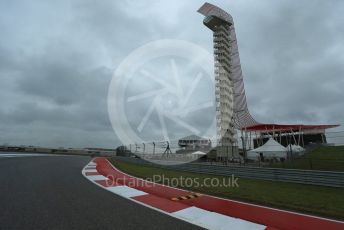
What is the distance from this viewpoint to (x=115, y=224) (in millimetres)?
5355

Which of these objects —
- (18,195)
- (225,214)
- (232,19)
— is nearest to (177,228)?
(225,214)

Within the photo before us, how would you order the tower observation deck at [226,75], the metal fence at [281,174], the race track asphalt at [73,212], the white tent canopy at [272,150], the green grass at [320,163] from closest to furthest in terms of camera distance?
1. the race track asphalt at [73,212]
2. the metal fence at [281,174]
3. the green grass at [320,163]
4. the white tent canopy at [272,150]
5. the tower observation deck at [226,75]

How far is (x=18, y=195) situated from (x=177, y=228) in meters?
4.74

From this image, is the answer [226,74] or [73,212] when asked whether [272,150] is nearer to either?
[73,212]

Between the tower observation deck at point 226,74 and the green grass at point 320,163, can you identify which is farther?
the tower observation deck at point 226,74

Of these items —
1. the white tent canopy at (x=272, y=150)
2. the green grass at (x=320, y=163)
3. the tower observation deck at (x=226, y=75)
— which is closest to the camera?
the green grass at (x=320, y=163)

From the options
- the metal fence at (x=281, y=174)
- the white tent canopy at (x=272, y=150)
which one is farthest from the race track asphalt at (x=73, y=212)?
the white tent canopy at (x=272, y=150)

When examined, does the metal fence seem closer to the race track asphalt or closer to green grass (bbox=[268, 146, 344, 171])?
green grass (bbox=[268, 146, 344, 171])

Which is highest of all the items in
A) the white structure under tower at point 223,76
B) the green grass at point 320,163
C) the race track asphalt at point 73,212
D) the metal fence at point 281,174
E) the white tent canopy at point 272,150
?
the white structure under tower at point 223,76

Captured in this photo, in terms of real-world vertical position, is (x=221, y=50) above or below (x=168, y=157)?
above

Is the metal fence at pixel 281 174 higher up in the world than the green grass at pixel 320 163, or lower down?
lower down

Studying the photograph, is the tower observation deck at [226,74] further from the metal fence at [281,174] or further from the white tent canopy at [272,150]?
the metal fence at [281,174]

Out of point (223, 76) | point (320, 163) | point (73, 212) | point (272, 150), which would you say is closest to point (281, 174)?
point (320, 163)

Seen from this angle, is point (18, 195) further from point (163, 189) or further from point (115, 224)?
point (163, 189)
